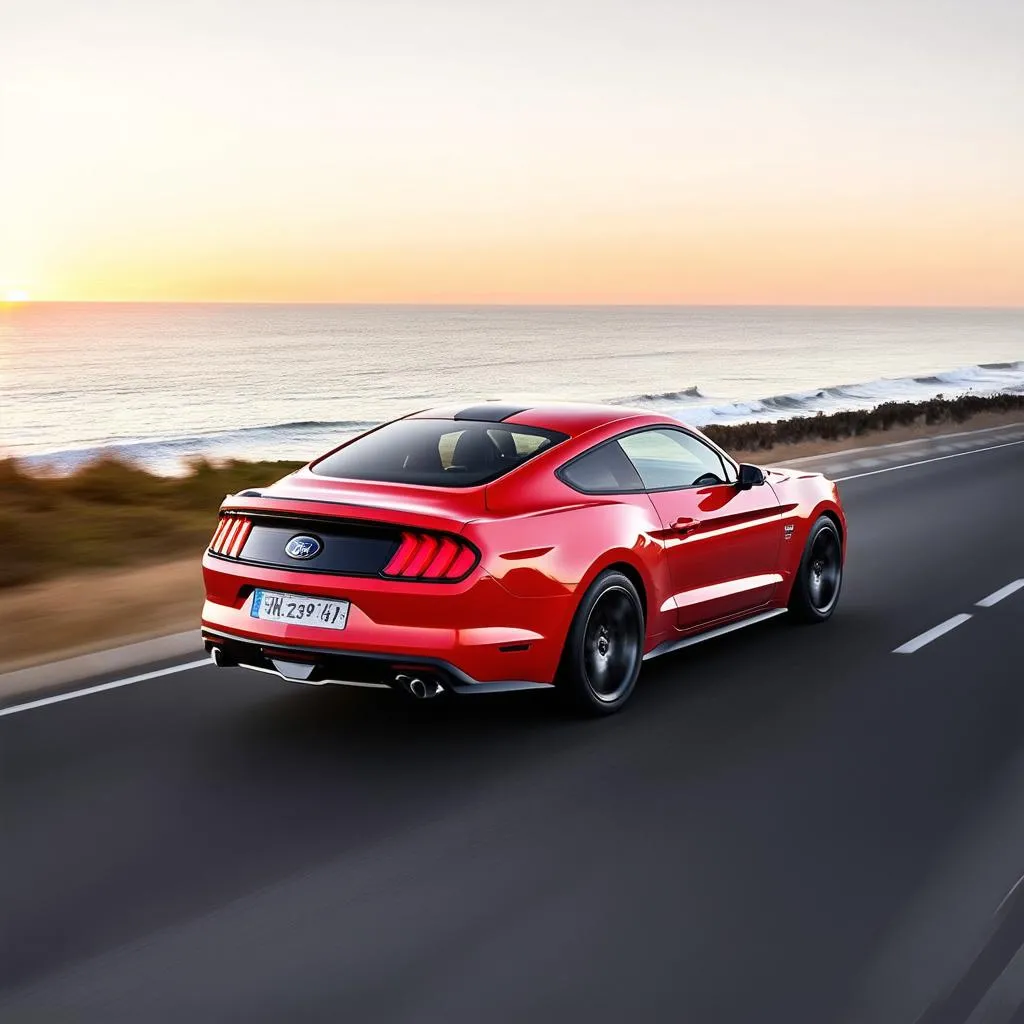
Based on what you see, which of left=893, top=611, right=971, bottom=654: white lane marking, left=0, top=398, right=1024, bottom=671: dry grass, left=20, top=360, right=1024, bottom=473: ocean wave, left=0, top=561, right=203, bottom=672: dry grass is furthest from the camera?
left=20, top=360, right=1024, bottom=473: ocean wave

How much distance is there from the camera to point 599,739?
261 inches

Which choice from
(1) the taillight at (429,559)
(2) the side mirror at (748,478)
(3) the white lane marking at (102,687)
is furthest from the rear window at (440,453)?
(3) the white lane marking at (102,687)

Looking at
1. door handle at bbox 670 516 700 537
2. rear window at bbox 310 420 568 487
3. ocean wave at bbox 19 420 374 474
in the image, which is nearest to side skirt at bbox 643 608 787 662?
door handle at bbox 670 516 700 537

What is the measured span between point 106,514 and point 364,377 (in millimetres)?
73010

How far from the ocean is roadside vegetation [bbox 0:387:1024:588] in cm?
161

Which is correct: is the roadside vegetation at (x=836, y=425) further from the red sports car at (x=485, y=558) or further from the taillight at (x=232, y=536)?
the taillight at (x=232, y=536)

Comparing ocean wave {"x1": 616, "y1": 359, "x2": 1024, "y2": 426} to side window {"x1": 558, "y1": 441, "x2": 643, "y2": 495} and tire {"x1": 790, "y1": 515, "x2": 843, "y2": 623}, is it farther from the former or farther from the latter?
side window {"x1": 558, "y1": 441, "x2": 643, "y2": 495}

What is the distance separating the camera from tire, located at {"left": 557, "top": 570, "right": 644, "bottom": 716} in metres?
6.71

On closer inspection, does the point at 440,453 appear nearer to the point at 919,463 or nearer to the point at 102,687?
the point at 102,687

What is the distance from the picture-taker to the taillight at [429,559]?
20.2 feet

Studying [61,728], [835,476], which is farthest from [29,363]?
[61,728]

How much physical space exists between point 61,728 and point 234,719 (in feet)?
2.75

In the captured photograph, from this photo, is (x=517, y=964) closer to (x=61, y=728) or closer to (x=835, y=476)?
(x=61, y=728)

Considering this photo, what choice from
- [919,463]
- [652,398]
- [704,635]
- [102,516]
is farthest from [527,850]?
[652,398]
